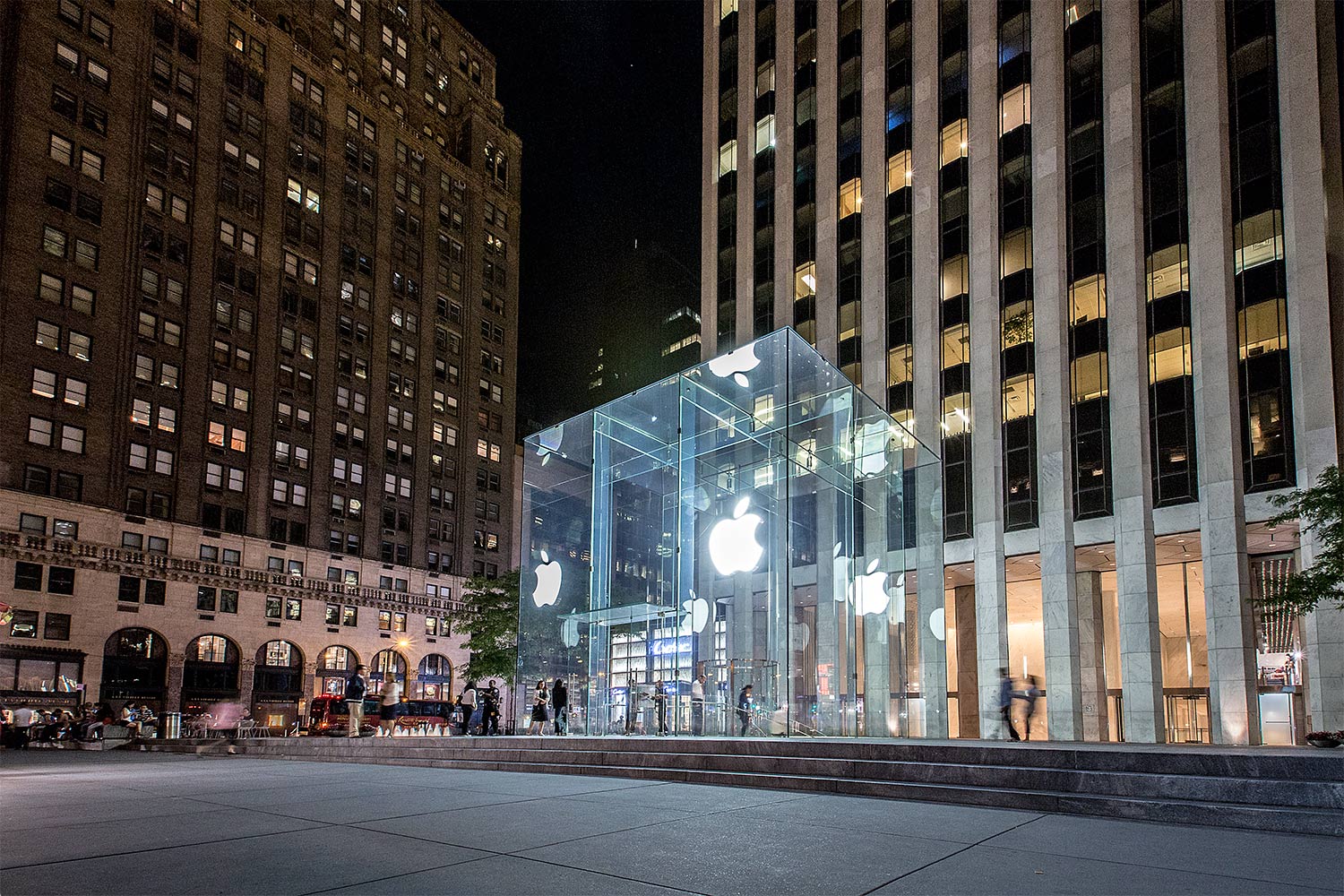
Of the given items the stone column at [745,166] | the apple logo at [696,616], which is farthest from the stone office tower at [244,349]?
the apple logo at [696,616]

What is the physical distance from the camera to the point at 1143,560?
30578 mm

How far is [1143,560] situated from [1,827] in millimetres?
32424

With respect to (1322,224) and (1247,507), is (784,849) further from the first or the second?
(1322,224)

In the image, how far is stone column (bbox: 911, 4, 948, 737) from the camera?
105 ft

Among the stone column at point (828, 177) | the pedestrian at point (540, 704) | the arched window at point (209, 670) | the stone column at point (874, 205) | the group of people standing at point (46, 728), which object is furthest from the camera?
the arched window at point (209, 670)

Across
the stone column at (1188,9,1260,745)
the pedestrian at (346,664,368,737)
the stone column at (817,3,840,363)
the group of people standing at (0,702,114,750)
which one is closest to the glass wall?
the pedestrian at (346,664,368,737)

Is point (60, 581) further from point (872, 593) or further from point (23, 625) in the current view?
point (872, 593)

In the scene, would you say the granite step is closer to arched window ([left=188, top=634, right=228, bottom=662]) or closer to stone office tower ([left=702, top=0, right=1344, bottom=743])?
stone office tower ([left=702, top=0, right=1344, bottom=743])

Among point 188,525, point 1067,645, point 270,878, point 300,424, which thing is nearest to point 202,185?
point 300,424

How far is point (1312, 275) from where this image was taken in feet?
93.5

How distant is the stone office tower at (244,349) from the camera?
170 feet

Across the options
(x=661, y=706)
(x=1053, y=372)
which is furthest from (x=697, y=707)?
(x=1053, y=372)

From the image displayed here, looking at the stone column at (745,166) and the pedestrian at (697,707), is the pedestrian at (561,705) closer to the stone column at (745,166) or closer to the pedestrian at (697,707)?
the pedestrian at (697,707)

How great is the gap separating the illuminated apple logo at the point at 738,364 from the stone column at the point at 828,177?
2166 centimetres
